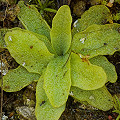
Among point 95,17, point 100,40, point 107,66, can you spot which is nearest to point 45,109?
point 107,66

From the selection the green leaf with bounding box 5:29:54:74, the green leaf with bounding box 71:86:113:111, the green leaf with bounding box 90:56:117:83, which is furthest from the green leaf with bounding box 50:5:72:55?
the green leaf with bounding box 71:86:113:111

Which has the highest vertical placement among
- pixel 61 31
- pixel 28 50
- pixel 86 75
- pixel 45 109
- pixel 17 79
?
pixel 61 31

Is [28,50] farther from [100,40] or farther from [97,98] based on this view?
[97,98]

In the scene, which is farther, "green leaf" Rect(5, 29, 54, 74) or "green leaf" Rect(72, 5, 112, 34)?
"green leaf" Rect(72, 5, 112, 34)

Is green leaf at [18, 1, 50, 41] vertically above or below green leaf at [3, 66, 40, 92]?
above

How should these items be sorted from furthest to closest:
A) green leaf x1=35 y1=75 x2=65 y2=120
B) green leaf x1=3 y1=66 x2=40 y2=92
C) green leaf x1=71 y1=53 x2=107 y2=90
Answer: green leaf x1=3 y1=66 x2=40 y2=92, green leaf x1=35 y1=75 x2=65 y2=120, green leaf x1=71 y1=53 x2=107 y2=90

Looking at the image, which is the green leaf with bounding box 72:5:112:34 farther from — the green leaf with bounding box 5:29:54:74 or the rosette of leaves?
the green leaf with bounding box 5:29:54:74
